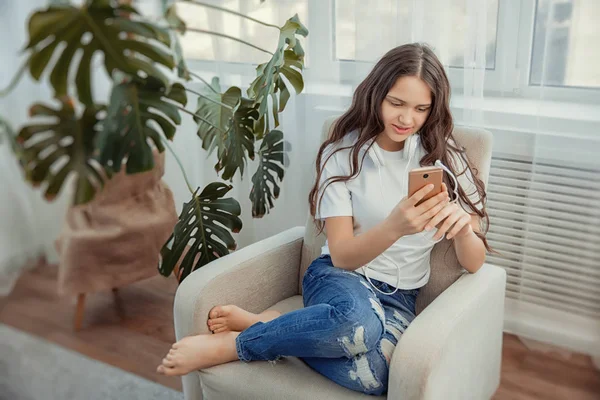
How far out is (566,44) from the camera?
5.26 ft

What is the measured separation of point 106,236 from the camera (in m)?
1.01

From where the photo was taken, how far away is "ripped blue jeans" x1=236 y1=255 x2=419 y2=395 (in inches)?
47.7

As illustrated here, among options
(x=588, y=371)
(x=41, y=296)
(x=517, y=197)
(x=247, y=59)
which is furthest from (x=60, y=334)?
(x=588, y=371)

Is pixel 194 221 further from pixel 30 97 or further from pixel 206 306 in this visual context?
pixel 30 97

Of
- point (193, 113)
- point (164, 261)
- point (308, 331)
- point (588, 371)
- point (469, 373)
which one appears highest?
point (193, 113)

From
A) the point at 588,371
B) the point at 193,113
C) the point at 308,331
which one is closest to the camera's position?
the point at 193,113

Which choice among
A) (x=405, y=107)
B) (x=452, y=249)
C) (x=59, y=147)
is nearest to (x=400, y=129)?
(x=405, y=107)

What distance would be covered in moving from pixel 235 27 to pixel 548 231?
3.30 ft

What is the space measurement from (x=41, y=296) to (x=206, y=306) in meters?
0.50

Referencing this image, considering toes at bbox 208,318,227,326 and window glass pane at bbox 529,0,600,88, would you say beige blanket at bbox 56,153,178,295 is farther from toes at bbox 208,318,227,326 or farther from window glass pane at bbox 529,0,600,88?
window glass pane at bbox 529,0,600,88

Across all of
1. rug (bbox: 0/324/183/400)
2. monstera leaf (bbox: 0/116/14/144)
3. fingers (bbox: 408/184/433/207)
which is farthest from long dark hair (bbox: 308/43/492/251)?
monstera leaf (bbox: 0/116/14/144)

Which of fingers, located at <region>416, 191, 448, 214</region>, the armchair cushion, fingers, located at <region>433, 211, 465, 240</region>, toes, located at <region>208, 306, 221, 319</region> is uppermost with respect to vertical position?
fingers, located at <region>416, 191, 448, 214</region>

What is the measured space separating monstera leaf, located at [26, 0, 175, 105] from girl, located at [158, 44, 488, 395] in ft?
1.98

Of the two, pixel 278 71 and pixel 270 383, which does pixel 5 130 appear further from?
pixel 278 71
